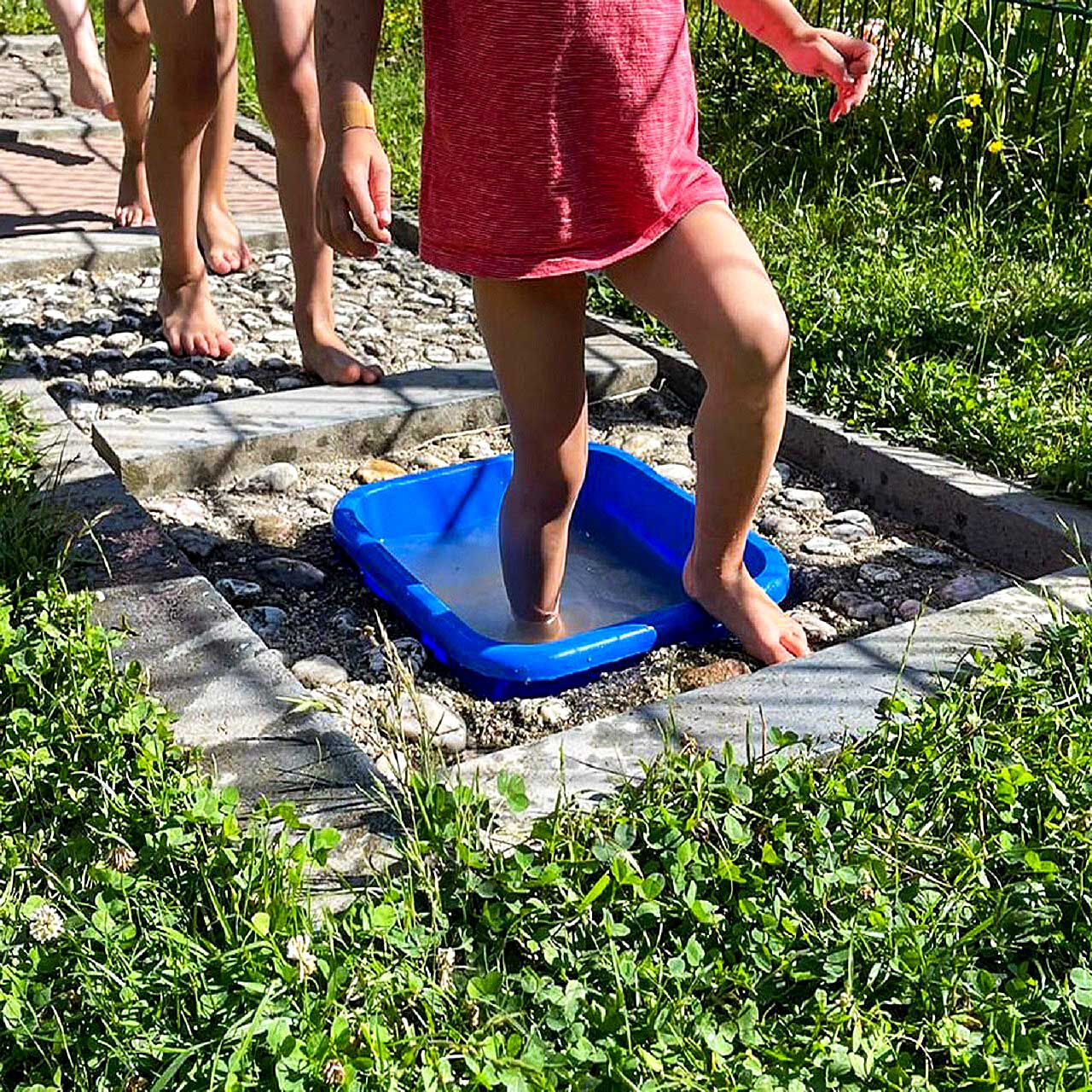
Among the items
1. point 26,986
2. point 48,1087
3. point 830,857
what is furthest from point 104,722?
point 830,857

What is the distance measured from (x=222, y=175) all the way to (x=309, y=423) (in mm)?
1420

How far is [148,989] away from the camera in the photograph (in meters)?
1.56

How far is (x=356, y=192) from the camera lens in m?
2.07

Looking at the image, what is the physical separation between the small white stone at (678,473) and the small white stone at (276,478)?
2.63 ft

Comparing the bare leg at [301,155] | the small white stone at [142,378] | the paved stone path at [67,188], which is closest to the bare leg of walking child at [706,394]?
the bare leg at [301,155]

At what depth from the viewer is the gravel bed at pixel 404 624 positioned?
2377mm

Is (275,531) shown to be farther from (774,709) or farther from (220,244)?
(220,244)

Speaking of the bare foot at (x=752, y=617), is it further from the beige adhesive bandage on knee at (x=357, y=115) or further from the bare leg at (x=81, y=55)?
the bare leg at (x=81, y=55)

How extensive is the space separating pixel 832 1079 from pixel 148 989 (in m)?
0.72

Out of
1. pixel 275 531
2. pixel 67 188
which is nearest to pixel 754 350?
pixel 275 531

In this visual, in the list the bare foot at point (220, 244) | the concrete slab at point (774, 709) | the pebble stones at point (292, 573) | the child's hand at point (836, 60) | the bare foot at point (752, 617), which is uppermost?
the child's hand at point (836, 60)

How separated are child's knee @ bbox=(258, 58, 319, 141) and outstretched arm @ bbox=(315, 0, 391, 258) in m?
1.07

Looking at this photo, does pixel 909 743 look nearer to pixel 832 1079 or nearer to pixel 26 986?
pixel 832 1079

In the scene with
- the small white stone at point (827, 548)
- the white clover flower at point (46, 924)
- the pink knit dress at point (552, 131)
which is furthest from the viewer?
the small white stone at point (827, 548)
